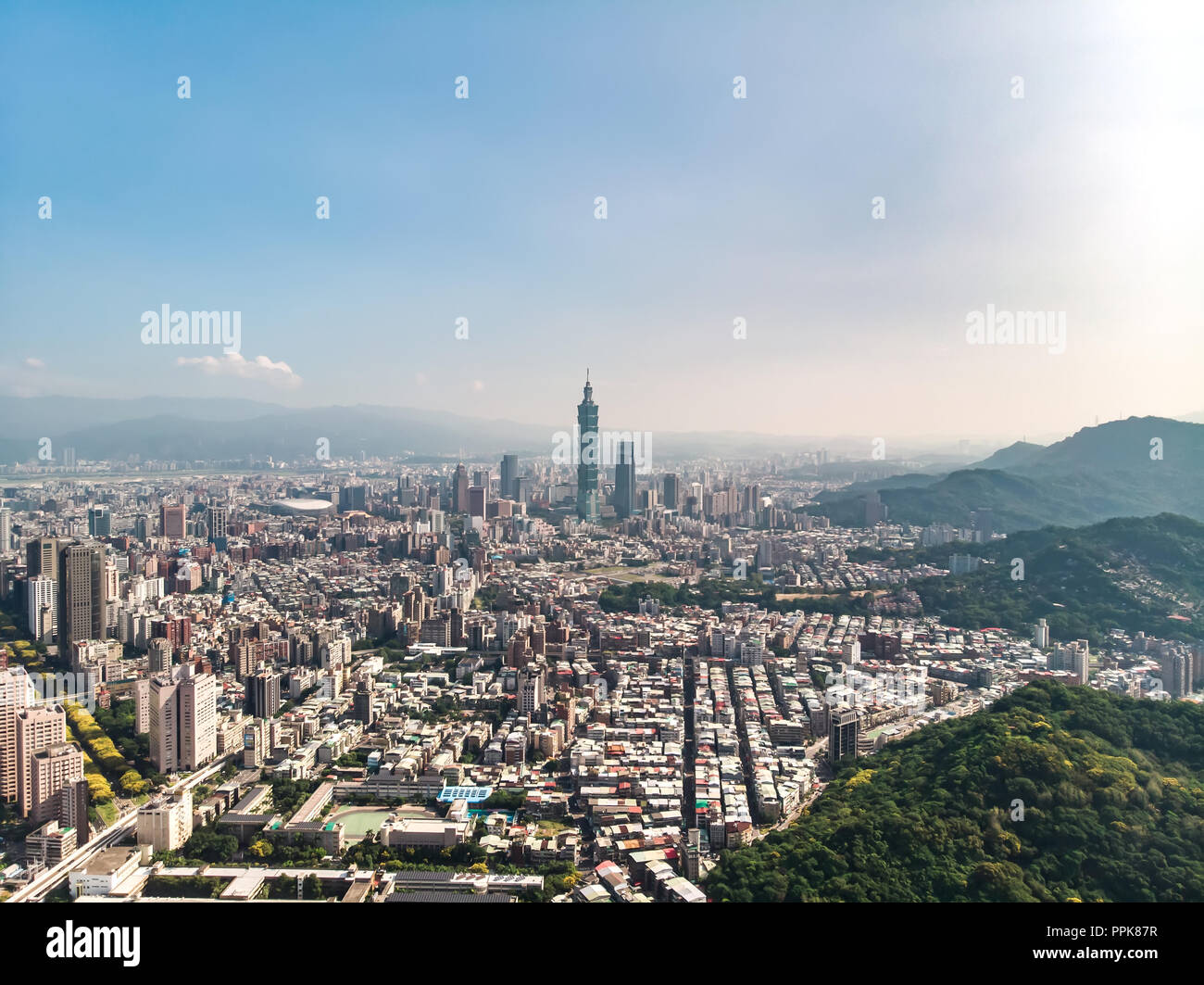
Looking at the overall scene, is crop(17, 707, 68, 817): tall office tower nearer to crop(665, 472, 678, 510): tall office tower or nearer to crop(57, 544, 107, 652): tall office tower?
crop(57, 544, 107, 652): tall office tower

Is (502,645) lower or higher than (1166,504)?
lower

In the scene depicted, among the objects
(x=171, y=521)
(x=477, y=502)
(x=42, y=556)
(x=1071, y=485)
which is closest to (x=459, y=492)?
(x=477, y=502)

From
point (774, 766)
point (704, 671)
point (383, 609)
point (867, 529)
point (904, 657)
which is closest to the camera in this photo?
point (774, 766)

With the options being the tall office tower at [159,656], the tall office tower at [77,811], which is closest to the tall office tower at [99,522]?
the tall office tower at [159,656]

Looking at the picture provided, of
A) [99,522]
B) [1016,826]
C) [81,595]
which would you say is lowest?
[1016,826]

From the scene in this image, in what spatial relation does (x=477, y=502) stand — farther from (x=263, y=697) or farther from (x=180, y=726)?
(x=180, y=726)
